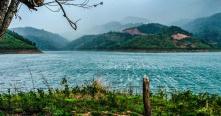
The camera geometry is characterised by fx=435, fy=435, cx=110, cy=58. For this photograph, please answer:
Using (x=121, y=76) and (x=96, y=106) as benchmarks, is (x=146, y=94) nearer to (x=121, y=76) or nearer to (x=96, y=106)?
(x=96, y=106)

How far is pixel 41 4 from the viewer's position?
14500 mm

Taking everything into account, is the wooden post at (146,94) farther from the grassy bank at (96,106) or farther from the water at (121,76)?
the water at (121,76)

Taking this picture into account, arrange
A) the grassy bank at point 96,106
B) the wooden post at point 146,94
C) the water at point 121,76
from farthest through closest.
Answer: the water at point 121,76
the grassy bank at point 96,106
the wooden post at point 146,94

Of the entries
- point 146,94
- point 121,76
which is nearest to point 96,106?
point 146,94

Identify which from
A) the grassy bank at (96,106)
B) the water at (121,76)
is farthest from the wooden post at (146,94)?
the water at (121,76)

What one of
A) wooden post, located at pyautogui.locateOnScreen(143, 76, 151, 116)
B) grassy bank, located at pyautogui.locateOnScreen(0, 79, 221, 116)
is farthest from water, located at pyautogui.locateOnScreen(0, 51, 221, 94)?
wooden post, located at pyautogui.locateOnScreen(143, 76, 151, 116)

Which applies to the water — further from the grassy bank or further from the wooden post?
the wooden post

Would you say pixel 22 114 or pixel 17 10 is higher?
pixel 17 10

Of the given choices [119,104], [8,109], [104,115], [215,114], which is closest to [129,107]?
[119,104]

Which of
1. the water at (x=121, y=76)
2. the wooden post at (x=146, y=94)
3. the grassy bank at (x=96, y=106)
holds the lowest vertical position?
the water at (x=121, y=76)

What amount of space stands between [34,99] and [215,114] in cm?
911

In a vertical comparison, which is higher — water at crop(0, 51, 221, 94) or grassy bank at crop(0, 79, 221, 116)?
grassy bank at crop(0, 79, 221, 116)

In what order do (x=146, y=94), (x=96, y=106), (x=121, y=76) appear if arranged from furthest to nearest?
(x=121, y=76) → (x=96, y=106) → (x=146, y=94)

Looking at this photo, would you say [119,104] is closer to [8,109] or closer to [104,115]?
[104,115]
